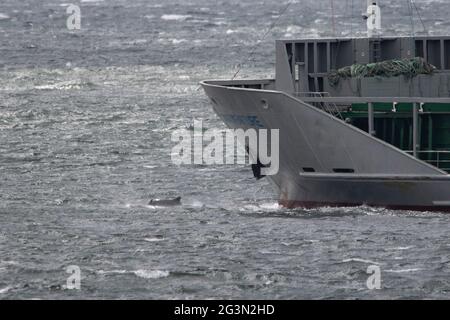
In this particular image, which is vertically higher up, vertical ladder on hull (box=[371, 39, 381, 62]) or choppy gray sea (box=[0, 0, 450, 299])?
vertical ladder on hull (box=[371, 39, 381, 62])

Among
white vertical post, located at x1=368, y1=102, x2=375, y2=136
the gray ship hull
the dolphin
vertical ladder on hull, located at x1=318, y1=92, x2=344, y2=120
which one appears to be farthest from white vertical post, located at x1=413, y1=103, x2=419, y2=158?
the dolphin

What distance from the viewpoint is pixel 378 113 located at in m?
40.8

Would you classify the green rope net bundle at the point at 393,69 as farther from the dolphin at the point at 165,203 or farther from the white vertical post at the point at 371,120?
the dolphin at the point at 165,203

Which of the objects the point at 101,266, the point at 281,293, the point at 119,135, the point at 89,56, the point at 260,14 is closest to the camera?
the point at 281,293

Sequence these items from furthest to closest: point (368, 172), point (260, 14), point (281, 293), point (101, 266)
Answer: point (260, 14), point (368, 172), point (101, 266), point (281, 293)

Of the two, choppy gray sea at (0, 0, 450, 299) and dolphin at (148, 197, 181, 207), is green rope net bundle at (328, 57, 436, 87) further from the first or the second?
dolphin at (148, 197, 181, 207)

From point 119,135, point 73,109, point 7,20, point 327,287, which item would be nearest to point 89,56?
point 73,109

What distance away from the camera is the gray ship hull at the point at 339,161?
Answer: 3919 centimetres

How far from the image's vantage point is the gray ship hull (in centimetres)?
3919

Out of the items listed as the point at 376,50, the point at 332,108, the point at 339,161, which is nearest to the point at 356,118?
the point at 332,108

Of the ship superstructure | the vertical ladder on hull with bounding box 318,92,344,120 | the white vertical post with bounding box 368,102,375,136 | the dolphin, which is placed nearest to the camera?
the ship superstructure

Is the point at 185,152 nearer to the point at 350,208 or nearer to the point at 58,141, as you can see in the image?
the point at 58,141

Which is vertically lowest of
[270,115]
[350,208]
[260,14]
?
[260,14]

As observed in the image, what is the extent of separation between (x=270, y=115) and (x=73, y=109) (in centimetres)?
3361
